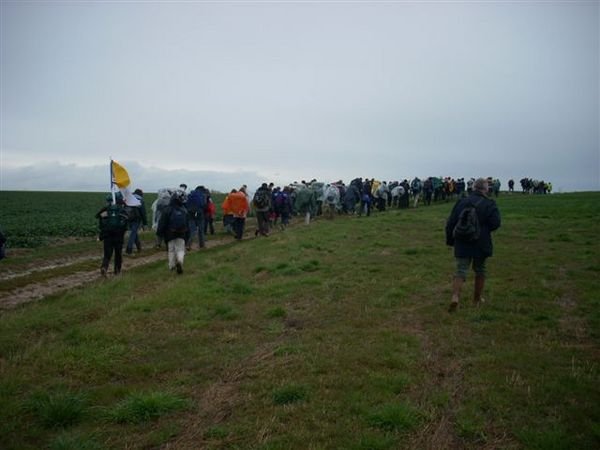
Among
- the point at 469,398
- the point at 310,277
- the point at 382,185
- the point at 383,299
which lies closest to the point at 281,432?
the point at 469,398

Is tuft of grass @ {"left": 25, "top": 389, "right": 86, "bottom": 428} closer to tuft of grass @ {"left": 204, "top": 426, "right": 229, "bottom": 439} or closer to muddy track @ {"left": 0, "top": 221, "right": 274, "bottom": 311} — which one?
tuft of grass @ {"left": 204, "top": 426, "right": 229, "bottom": 439}

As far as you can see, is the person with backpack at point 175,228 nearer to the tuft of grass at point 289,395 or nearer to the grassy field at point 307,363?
the grassy field at point 307,363

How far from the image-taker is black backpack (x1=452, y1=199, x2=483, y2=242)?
8.59 metres

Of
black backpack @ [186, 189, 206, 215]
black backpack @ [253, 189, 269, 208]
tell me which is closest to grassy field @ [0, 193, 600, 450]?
black backpack @ [186, 189, 206, 215]

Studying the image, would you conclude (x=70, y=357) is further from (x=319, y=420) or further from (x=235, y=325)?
(x=319, y=420)

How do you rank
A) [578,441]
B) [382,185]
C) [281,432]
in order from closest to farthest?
1. [578,441]
2. [281,432]
3. [382,185]

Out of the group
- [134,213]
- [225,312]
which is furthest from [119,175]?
[225,312]

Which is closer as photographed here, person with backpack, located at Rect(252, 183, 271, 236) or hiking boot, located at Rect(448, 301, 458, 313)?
hiking boot, located at Rect(448, 301, 458, 313)

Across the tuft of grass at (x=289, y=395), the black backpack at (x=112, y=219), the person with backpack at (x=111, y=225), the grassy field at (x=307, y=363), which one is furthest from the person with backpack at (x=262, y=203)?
the tuft of grass at (x=289, y=395)

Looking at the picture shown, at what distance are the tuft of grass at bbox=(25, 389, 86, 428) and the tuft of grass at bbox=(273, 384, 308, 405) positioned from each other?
7.20 ft

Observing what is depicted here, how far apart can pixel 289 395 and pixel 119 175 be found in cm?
1116

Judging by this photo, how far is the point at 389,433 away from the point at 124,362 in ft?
13.2

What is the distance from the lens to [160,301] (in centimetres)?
966

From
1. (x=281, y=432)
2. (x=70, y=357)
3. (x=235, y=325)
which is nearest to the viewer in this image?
(x=281, y=432)
